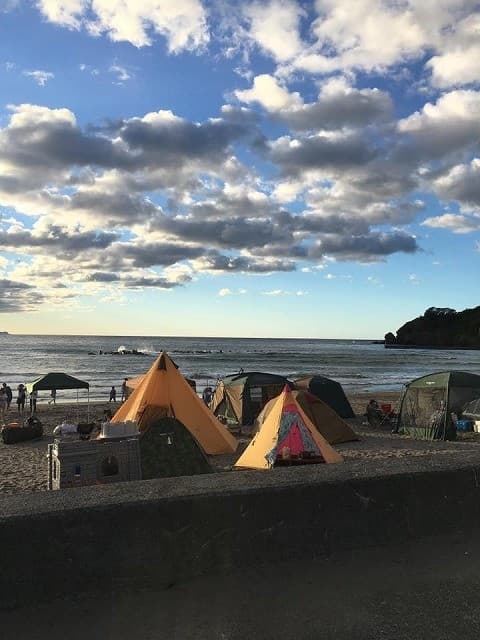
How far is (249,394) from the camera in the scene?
18109 millimetres

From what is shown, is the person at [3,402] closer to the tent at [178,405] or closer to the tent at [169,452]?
the tent at [178,405]

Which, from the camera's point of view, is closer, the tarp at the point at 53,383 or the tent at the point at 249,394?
the tarp at the point at 53,383

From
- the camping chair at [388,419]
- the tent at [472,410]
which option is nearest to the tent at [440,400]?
the tent at [472,410]

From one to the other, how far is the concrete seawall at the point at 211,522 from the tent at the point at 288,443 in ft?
22.0

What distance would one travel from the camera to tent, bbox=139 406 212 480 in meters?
8.34

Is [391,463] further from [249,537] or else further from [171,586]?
[171,586]

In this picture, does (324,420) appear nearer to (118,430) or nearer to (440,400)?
(440,400)

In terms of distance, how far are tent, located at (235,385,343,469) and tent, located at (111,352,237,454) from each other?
209cm

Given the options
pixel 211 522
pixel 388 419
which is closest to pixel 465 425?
pixel 388 419

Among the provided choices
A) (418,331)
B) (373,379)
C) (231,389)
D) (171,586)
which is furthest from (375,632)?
(418,331)

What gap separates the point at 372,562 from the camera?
3.01 meters

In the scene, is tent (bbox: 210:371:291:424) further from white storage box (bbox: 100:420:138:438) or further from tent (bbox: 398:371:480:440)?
white storage box (bbox: 100:420:138:438)

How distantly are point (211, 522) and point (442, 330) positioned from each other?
164m

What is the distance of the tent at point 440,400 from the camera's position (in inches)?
603
